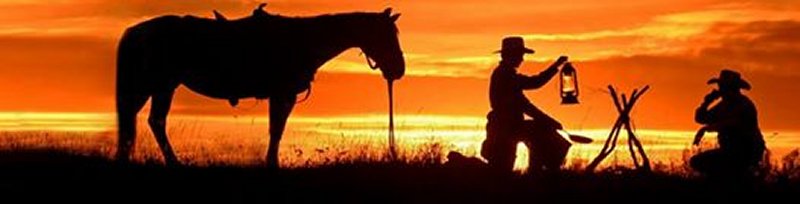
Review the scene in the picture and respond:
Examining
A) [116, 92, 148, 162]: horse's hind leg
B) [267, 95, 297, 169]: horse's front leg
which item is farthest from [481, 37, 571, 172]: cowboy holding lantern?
[116, 92, 148, 162]: horse's hind leg

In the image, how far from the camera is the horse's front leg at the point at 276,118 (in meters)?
21.6

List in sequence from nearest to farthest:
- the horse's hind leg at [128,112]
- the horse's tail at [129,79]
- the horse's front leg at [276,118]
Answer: the horse's front leg at [276,118] → the horse's hind leg at [128,112] → the horse's tail at [129,79]

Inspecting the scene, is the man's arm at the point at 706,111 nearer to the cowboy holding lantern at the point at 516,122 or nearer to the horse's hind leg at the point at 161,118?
the cowboy holding lantern at the point at 516,122

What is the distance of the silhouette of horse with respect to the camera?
2252cm

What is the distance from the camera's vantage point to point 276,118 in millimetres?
22000

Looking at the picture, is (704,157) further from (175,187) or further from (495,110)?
(175,187)

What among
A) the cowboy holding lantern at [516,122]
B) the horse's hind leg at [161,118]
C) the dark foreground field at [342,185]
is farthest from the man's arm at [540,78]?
the horse's hind leg at [161,118]

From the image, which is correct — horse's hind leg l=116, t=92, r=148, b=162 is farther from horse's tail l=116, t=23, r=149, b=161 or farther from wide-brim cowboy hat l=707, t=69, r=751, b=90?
wide-brim cowboy hat l=707, t=69, r=751, b=90

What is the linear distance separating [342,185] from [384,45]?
14.4 ft

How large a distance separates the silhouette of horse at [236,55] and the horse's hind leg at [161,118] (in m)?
0.01

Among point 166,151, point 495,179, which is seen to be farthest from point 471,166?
point 166,151

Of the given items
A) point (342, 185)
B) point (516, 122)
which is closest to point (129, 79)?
point (342, 185)

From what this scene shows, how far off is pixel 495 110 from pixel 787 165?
4.49 meters

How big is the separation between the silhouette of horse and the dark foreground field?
2432mm
